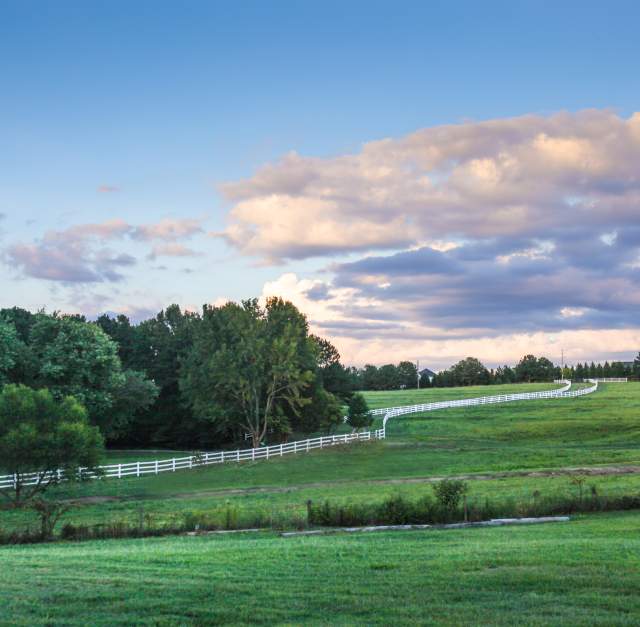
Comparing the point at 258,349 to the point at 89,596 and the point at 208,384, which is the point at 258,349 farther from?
the point at 89,596

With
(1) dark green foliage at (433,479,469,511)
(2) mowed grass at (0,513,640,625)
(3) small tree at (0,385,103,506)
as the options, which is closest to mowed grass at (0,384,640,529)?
(3) small tree at (0,385,103,506)

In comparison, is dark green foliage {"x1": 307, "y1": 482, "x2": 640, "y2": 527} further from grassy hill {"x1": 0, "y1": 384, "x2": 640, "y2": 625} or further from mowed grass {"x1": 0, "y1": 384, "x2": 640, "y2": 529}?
mowed grass {"x1": 0, "y1": 384, "x2": 640, "y2": 529}

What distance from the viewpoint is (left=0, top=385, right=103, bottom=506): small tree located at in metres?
36.7

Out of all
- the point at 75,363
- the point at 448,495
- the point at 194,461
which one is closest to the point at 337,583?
the point at 448,495

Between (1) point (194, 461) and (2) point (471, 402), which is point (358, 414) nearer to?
(1) point (194, 461)

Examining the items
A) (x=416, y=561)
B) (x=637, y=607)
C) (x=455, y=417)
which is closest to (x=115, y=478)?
(x=416, y=561)

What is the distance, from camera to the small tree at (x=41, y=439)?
120 feet

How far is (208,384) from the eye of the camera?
6781cm

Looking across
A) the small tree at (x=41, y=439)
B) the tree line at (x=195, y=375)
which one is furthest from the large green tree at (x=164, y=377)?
the small tree at (x=41, y=439)

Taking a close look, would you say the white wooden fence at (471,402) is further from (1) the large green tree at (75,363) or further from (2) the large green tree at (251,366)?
(1) the large green tree at (75,363)

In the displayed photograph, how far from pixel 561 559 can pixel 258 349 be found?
5374 centimetres

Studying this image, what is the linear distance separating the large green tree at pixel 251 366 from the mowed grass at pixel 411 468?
343 inches

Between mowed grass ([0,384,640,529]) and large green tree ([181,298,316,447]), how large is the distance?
8718 millimetres

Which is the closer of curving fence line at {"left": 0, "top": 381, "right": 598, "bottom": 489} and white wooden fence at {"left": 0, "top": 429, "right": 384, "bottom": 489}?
curving fence line at {"left": 0, "top": 381, "right": 598, "bottom": 489}
